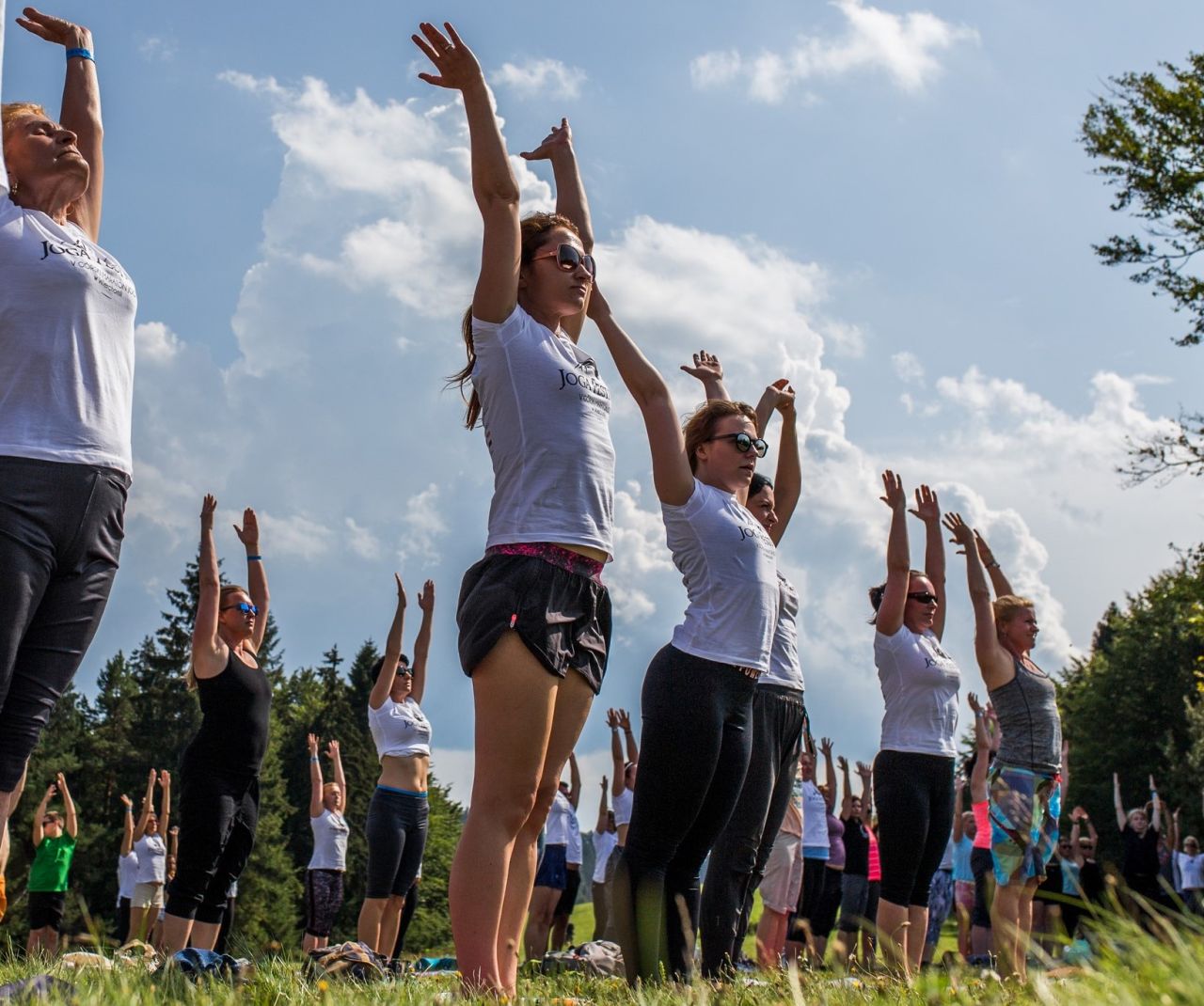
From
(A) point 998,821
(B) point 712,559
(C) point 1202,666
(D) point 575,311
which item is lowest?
(A) point 998,821

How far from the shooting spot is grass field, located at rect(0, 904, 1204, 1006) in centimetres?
222

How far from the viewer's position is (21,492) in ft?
11.2

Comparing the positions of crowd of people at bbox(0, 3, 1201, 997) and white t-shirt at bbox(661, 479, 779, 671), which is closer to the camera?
crowd of people at bbox(0, 3, 1201, 997)

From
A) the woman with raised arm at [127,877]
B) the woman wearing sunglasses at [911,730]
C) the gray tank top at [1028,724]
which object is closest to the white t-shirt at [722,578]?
the woman wearing sunglasses at [911,730]

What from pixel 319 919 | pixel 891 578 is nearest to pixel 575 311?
pixel 891 578

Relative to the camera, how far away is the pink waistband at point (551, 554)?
3938 mm

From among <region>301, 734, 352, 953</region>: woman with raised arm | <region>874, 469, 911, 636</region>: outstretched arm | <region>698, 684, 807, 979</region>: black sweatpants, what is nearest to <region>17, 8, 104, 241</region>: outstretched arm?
<region>698, 684, 807, 979</region>: black sweatpants

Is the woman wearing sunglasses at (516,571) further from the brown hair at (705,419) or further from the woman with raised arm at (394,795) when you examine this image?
the woman with raised arm at (394,795)

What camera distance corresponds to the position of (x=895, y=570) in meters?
7.34

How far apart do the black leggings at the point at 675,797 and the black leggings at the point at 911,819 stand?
2.23 meters

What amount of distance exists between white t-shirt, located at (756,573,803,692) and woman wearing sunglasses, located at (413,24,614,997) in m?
2.41

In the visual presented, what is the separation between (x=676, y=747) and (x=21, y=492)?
8.22 feet

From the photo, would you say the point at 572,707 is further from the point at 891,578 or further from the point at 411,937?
the point at 411,937

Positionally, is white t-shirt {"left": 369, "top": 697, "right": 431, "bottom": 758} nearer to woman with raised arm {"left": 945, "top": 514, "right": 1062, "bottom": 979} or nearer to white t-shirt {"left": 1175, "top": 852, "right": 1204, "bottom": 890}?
woman with raised arm {"left": 945, "top": 514, "right": 1062, "bottom": 979}
